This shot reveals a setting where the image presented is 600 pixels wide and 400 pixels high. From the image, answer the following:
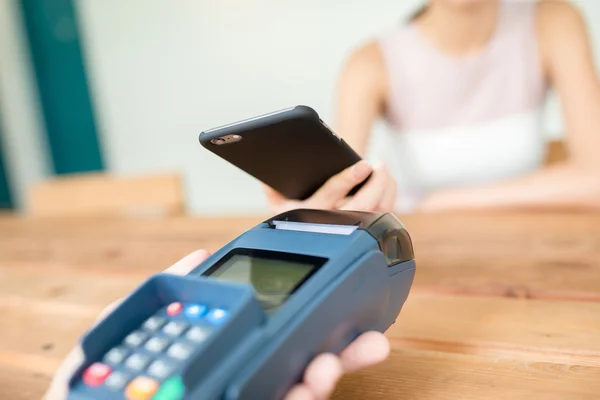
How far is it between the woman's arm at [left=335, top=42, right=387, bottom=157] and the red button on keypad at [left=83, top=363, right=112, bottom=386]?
0.80 meters

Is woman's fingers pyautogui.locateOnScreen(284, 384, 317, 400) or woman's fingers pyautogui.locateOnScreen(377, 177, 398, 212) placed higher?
woman's fingers pyautogui.locateOnScreen(377, 177, 398, 212)

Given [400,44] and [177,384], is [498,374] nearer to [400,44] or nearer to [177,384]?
[177,384]

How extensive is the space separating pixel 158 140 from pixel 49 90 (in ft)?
2.31

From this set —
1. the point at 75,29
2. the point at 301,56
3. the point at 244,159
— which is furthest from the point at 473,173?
the point at 75,29

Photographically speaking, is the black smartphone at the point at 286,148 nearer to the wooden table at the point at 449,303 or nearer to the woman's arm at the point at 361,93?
the wooden table at the point at 449,303

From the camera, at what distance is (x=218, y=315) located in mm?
284

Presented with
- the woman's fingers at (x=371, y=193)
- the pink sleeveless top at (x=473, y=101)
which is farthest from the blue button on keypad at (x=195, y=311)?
the pink sleeveless top at (x=473, y=101)

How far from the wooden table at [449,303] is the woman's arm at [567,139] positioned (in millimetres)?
103

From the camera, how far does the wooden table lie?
0.35 metres

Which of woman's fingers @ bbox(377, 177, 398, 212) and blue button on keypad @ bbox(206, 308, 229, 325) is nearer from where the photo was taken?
blue button on keypad @ bbox(206, 308, 229, 325)

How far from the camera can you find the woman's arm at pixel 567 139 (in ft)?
2.54

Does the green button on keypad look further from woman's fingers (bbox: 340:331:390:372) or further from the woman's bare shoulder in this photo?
the woman's bare shoulder

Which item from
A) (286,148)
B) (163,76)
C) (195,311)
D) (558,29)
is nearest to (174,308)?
(195,311)

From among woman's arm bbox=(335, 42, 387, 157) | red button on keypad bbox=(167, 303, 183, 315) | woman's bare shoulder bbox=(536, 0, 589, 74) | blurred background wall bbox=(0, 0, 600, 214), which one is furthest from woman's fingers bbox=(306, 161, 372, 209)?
blurred background wall bbox=(0, 0, 600, 214)
